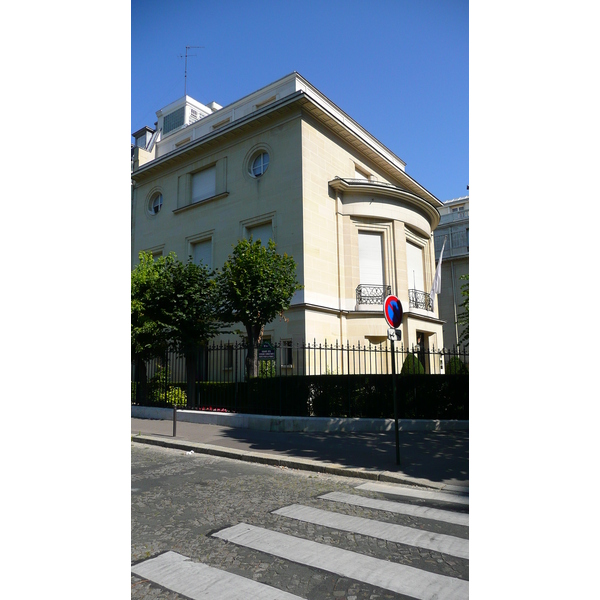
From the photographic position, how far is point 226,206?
2097 centimetres

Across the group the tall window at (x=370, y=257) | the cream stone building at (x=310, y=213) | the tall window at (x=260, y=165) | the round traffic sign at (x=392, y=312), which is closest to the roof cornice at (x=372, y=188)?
the cream stone building at (x=310, y=213)

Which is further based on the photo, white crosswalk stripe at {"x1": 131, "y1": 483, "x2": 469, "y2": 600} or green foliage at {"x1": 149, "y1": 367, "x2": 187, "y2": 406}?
green foliage at {"x1": 149, "y1": 367, "x2": 187, "y2": 406}

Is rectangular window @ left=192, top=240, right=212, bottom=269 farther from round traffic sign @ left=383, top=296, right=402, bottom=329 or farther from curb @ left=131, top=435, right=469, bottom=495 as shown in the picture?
round traffic sign @ left=383, top=296, right=402, bottom=329

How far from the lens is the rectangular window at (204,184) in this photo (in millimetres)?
21984

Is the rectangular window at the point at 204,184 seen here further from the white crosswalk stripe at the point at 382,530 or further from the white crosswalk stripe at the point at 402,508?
the white crosswalk stripe at the point at 382,530

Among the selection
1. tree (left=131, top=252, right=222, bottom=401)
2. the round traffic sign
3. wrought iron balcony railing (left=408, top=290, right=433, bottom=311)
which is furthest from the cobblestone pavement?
wrought iron balcony railing (left=408, top=290, right=433, bottom=311)

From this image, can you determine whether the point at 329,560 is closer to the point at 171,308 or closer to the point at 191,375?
the point at 191,375

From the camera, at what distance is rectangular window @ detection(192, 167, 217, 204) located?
22.0 meters

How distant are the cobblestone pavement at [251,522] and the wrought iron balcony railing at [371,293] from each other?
41.0 feet

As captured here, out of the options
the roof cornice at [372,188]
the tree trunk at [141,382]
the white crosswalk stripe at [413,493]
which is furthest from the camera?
the roof cornice at [372,188]

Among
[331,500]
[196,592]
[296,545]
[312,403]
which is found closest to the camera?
[196,592]

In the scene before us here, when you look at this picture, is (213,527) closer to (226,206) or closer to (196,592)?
(196,592)
